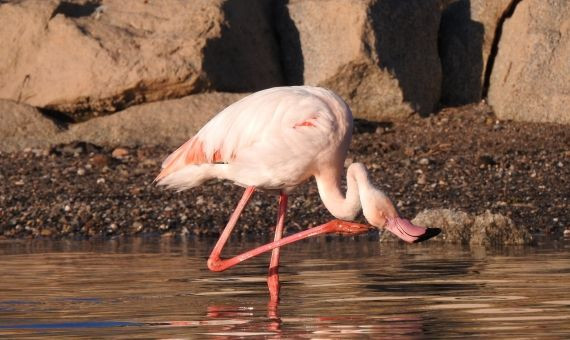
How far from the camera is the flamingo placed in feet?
31.1

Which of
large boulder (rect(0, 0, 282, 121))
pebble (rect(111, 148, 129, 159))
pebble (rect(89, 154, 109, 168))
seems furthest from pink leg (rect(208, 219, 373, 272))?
large boulder (rect(0, 0, 282, 121))

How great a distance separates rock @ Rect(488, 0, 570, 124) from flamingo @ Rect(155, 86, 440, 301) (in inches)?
325

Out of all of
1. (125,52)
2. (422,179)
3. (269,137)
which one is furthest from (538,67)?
(269,137)

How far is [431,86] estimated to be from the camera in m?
18.5

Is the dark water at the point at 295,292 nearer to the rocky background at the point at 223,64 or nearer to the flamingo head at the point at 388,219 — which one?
the flamingo head at the point at 388,219

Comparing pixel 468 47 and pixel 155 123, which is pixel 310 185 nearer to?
pixel 155 123

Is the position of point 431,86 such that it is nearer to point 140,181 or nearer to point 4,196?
point 140,181

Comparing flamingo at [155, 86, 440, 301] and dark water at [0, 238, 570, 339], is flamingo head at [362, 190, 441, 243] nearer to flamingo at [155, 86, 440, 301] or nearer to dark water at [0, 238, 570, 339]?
flamingo at [155, 86, 440, 301]

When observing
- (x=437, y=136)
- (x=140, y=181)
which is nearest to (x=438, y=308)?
(x=140, y=181)

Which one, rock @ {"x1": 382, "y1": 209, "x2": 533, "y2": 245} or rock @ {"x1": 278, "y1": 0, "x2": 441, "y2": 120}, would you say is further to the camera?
rock @ {"x1": 278, "y1": 0, "x2": 441, "y2": 120}

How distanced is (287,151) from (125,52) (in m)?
8.22

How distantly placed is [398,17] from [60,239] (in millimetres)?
6376

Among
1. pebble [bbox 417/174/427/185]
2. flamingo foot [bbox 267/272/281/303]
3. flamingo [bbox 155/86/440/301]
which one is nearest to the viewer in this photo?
flamingo foot [bbox 267/272/281/303]

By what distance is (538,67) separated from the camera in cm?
1786
